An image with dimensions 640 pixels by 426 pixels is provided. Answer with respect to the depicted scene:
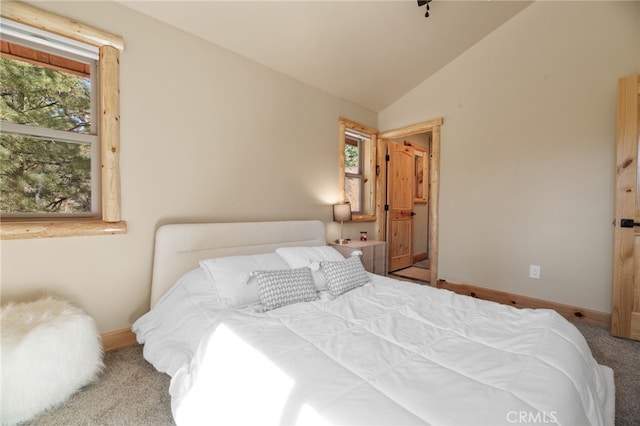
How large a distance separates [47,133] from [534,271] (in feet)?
14.7

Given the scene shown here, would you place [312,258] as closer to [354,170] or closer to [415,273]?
[354,170]

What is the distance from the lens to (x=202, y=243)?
226cm

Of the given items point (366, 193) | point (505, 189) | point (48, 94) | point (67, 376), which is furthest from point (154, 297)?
point (505, 189)

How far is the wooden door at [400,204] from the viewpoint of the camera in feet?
14.9

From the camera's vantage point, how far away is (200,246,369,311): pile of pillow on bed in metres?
1.79

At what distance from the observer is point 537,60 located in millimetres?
Result: 2900

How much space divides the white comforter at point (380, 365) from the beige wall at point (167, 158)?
0.65m

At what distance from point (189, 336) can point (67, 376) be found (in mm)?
650

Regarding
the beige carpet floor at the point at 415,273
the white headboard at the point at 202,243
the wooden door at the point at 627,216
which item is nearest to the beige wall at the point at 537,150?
the wooden door at the point at 627,216

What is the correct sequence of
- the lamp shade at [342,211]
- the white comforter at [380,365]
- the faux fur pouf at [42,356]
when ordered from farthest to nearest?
1. the lamp shade at [342,211]
2. the faux fur pouf at [42,356]
3. the white comforter at [380,365]

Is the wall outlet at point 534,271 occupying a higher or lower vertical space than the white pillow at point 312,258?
lower

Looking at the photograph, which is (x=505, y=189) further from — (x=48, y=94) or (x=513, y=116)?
(x=48, y=94)

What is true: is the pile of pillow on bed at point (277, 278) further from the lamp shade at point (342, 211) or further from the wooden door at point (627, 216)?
the wooden door at point (627, 216)

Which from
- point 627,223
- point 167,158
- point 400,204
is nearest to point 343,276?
point 167,158
